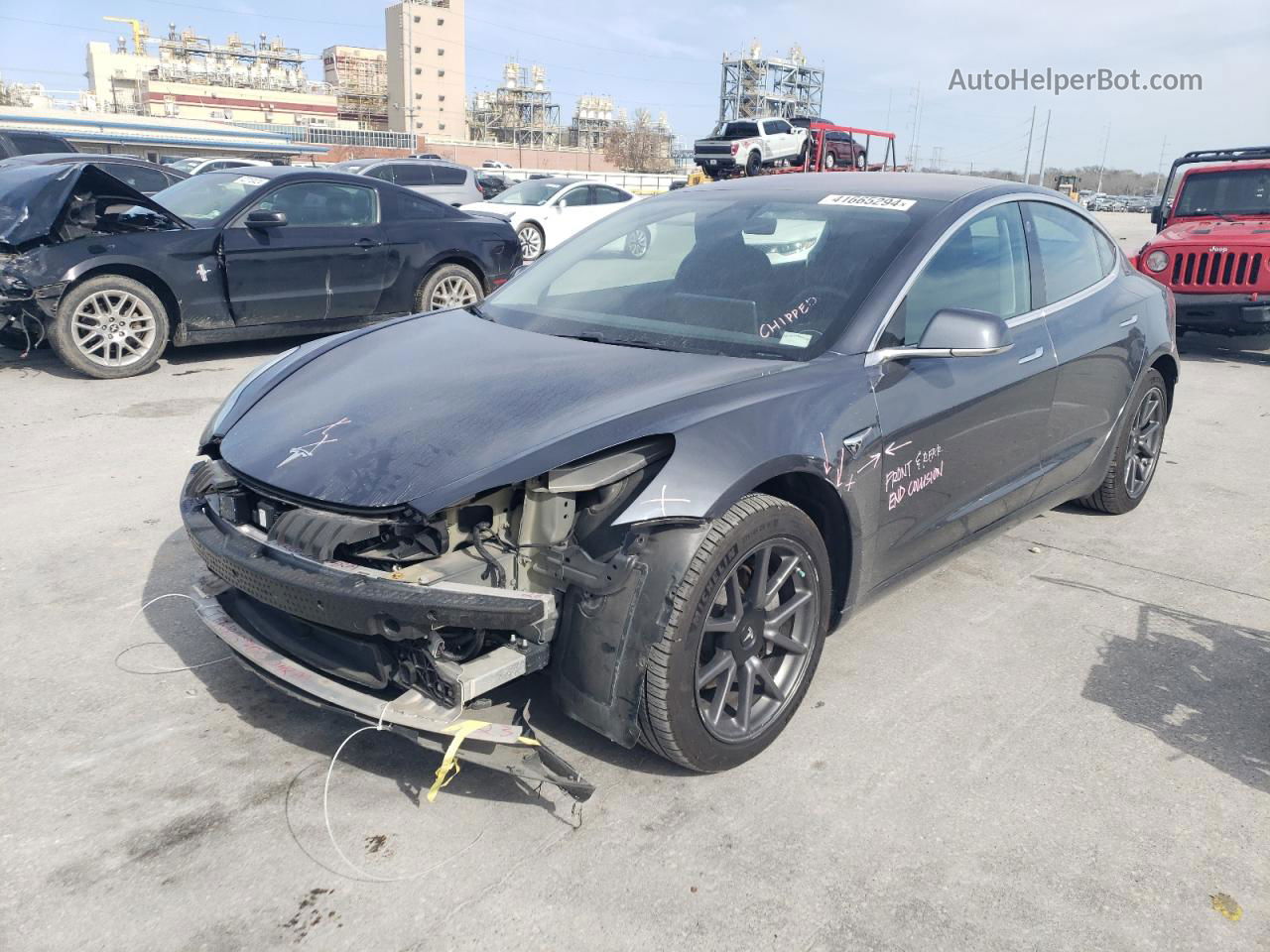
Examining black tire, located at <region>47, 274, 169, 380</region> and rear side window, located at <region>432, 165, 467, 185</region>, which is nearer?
black tire, located at <region>47, 274, 169, 380</region>

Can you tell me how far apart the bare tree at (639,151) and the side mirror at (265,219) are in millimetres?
98537

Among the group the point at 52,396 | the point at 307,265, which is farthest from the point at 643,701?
the point at 307,265

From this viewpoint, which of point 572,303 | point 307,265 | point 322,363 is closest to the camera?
point 322,363

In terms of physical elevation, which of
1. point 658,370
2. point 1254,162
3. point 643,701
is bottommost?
point 643,701

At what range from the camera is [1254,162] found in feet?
33.9

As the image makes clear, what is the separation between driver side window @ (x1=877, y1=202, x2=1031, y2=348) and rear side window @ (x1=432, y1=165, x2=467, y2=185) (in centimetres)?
1534

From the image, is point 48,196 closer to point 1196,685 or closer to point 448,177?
point 1196,685

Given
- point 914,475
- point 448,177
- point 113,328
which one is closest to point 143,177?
point 448,177

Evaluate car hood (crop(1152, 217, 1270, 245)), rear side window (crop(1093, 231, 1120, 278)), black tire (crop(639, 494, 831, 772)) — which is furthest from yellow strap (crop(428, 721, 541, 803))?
car hood (crop(1152, 217, 1270, 245))

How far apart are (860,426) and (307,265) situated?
649 centimetres

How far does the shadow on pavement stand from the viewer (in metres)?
3.06

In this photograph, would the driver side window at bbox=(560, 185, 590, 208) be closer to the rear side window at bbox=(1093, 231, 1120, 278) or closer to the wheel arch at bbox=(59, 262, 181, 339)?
the wheel arch at bbox=(59, 262, 181, 339)

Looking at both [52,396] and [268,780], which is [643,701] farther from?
[52,396]

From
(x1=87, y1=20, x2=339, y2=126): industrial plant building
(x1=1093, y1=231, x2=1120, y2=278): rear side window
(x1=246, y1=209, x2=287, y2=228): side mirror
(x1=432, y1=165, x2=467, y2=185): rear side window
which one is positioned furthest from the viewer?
(x1=87, y1=20, x2=339, y2=126): industrial plant building
